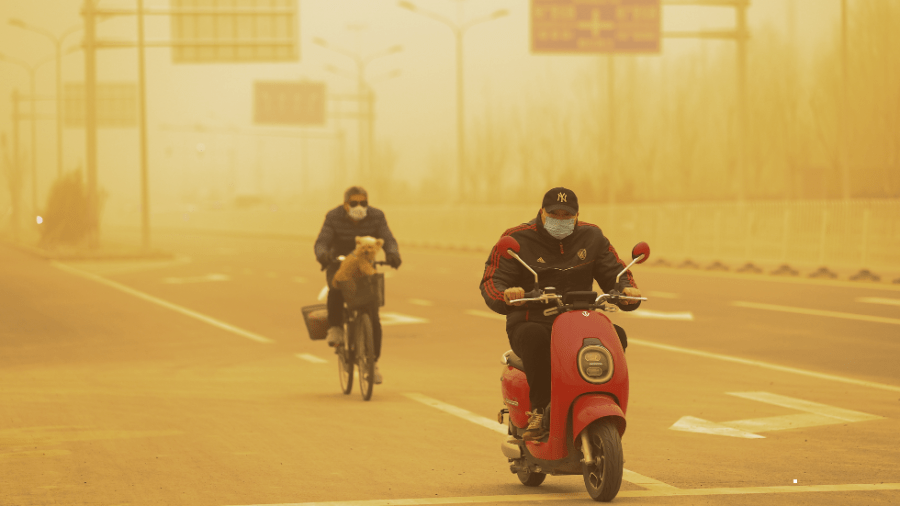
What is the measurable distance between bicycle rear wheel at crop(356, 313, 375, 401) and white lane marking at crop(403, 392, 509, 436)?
424mm

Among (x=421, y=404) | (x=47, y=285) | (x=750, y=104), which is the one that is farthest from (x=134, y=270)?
(x=750, y=104)

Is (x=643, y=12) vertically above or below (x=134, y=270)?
above

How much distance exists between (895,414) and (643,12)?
2824cm

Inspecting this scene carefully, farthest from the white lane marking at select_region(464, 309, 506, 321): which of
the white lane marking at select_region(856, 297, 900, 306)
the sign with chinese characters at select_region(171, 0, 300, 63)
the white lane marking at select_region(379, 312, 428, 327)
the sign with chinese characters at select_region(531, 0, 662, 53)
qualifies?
the sign with chinese characters at select_region(171, 0, 300, 63)

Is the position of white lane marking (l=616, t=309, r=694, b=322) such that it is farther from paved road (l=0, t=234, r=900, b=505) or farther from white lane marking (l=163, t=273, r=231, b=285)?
white lane marking (l=163, t=273, r=231, b=285)

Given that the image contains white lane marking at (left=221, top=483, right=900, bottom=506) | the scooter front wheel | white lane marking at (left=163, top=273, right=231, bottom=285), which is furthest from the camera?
white lane marking at (left=163, top=273, right=231, bottom=285)

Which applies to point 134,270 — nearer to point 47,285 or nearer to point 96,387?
point 47,285

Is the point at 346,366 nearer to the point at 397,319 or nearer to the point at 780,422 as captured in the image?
the point at 780,422

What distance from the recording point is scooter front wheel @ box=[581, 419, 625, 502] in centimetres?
618

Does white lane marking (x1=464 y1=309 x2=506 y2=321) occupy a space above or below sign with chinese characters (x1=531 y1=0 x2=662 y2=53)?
below

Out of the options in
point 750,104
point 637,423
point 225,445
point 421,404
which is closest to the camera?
point 225,445

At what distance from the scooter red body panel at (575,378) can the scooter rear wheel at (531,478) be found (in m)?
0.56

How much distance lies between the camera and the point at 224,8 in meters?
42.2

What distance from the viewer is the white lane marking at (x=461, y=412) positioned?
31.0ft
